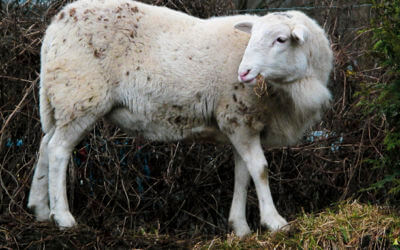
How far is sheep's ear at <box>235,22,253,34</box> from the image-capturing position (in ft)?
17.3

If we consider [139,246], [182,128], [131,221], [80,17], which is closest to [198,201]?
[131,221]

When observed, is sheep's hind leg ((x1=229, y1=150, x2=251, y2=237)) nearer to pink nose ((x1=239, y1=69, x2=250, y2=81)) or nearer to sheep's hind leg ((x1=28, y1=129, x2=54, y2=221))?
pink nose ((x1=239, y1=69, x2=250, y2=81))

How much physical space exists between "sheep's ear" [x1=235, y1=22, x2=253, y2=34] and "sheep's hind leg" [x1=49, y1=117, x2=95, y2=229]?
147 centimetres

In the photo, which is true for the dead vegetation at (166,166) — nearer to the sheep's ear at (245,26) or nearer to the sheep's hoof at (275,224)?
the sheep's hoof at (275,224)

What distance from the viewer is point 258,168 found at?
17.3 feet

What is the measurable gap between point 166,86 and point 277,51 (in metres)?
1.00

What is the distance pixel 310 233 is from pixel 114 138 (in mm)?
2644

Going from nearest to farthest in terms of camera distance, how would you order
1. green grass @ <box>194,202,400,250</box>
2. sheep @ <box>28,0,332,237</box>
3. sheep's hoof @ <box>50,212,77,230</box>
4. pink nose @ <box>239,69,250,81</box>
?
1. green grass @ <box>194,202,400,250</box>
2. pink nose @ <box>239,69,250,81</box>
3. sheep's hoof @ <box>50,212,77,230</box>
4. sheep @ <box>28,0,332,237</box>

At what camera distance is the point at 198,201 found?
21.4ft

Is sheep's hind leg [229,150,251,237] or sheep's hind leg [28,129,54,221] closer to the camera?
sheep's hind leg [28,129,54,221]

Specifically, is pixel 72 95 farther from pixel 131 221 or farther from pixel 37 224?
pixel 131 221

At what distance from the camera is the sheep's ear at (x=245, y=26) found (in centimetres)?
528

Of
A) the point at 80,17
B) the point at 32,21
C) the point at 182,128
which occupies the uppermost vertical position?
the point at 80,17

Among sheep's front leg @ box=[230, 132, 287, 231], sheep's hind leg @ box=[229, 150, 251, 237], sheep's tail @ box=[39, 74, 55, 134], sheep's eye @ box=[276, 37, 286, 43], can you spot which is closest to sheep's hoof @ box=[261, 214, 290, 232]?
sheep's front leg @ box=[230, 132, 287, 231]
